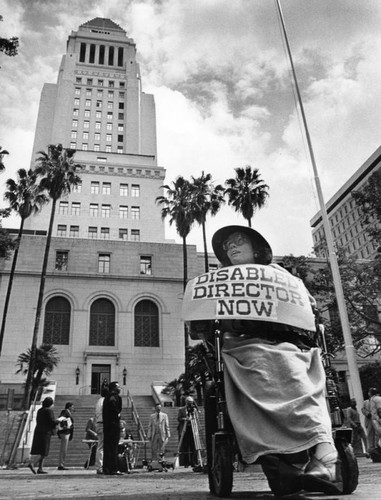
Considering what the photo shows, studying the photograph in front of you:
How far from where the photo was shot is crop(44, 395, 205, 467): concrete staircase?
677 inches

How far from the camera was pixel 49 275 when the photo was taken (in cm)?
3359

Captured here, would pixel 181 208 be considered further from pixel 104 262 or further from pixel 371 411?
pixel 371 411

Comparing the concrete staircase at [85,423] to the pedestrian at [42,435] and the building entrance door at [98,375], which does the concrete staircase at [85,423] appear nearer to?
the building entrance door at [98,375]

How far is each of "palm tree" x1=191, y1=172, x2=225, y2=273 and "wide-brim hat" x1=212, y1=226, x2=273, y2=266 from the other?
89.1 feet

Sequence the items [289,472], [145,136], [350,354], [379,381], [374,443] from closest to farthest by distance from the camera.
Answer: [289,472], [374,443], [350,354], [379,381], [145,136]

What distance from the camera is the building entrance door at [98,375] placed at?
31747 mm

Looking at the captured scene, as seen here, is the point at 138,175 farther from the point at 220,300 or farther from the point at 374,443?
the point at 220,300

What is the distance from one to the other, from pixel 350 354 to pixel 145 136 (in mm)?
57790

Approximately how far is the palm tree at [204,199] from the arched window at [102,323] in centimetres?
801

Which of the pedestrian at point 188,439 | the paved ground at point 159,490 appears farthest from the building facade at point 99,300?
the paved ground at point 159,490

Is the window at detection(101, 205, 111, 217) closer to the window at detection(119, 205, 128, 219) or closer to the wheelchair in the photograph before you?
the window at detection(119, 205, 128, 219)

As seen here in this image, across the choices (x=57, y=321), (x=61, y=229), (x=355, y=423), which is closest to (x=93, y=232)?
(x=61, y=229)

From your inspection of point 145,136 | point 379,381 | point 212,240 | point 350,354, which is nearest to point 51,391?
point 350,354

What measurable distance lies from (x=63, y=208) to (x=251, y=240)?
47.1 metres
